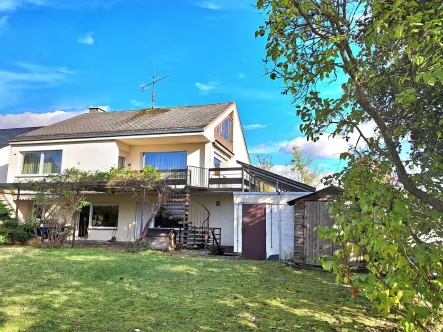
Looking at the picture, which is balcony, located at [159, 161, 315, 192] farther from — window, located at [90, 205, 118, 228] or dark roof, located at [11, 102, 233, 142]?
window, located at [90, 205, 118, 228]

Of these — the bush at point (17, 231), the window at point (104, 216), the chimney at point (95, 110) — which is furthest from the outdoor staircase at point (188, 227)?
the chimney at point (95, 110)

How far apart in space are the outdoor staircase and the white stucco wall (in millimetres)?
2263

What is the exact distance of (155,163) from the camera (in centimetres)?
1978

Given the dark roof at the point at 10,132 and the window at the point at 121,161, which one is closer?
the window at the point at 121,161

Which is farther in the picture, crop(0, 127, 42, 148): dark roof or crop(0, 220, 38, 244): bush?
crop(0, 127, 42, 148): dark roof

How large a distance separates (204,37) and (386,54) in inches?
401

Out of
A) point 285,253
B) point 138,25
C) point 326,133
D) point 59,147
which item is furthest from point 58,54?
point 326,133

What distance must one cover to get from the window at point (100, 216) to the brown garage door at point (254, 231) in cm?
957

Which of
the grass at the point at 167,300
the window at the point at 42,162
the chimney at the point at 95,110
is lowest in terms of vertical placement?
the grass at the point at 167,300

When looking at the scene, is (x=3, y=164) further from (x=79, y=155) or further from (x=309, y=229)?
(x=309, y=229)

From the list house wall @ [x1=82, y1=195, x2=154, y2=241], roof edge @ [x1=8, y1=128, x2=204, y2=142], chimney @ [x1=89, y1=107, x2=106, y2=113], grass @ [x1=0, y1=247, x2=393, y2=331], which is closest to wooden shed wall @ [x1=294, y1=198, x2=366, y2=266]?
grass @ [x1=0, y1=247, x2=393, y2=331]

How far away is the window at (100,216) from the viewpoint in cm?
1973

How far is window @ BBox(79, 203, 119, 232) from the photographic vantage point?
1973 cm

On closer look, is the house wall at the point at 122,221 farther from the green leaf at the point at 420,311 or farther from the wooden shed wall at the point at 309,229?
the green leaf at the point at 420,311
